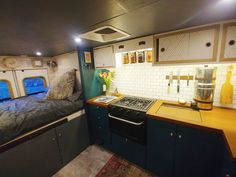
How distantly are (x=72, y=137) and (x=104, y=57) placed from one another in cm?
163

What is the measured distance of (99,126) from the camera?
6.90 ft

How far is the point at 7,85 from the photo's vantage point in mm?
2371

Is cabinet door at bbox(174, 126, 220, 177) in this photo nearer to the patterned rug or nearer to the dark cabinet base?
the patterned rug


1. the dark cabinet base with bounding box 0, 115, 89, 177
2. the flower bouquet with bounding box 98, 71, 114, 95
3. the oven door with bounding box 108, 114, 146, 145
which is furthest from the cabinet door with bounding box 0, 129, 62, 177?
the flower bouquet with bounding box 98, 71, 114, 95

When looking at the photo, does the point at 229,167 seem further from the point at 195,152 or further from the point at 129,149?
the point at 129,149

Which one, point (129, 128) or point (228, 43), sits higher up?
point (228, 43)

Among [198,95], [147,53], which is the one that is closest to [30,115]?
[147,53]

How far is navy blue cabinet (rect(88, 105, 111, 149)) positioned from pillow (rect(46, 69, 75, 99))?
547 mm

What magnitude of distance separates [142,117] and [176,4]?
4.03ft

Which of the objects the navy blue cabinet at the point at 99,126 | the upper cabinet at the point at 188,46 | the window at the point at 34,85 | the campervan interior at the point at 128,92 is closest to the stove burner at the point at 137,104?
the campervan interior at the point at 128,92

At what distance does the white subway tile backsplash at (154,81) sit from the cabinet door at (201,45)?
0.21m

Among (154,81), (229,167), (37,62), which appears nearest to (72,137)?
(154,81)

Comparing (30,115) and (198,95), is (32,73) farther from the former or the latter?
(198,95)

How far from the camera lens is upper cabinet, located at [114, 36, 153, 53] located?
1689 mm
